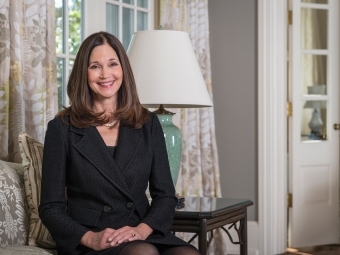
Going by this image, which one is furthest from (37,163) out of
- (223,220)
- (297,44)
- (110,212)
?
(297,44)

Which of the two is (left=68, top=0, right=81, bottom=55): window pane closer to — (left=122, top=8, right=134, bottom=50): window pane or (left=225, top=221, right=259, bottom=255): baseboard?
(left=122, top=8, right=134, bottom=50): window pane

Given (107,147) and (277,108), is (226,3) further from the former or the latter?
(107,147)

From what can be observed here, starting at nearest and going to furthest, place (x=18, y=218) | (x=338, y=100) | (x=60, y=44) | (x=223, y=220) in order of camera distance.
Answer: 1. (x=18, y=218)
2. (x=223, y=220)
3. (x=60, y=44)
4. (x=338, y=100)

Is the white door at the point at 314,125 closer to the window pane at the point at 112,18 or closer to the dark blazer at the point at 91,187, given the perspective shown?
the window pane at the point at 112,18

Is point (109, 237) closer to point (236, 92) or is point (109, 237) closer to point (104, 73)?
point (104, 73)

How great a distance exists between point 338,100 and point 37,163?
339cm

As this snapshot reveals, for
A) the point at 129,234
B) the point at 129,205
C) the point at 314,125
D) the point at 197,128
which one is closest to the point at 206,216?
the point at 129,205

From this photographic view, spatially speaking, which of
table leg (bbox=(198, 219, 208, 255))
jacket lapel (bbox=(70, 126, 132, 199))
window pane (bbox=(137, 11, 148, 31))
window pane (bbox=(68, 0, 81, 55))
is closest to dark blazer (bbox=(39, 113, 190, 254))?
jacket lapel (bbox=(70, 126, 132, 199))

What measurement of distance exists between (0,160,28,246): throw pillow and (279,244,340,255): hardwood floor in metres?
3.01

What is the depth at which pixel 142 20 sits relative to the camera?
4605 mm

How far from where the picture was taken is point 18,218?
2.61 m

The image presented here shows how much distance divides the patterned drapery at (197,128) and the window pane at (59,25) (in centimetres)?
93

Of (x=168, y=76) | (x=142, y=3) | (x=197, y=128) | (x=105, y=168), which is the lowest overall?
(x=105, y=168)

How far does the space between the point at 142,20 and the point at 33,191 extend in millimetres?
2192
